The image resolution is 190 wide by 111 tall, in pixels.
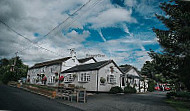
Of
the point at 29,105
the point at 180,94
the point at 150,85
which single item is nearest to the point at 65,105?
the point at 29,105

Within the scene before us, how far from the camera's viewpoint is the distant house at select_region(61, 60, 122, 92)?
22266 millimetres

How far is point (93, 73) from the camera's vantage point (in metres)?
22.8

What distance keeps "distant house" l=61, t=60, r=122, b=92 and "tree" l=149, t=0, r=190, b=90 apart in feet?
34.0

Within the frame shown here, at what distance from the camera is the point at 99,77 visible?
22.4 meters

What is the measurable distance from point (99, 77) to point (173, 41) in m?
12.1

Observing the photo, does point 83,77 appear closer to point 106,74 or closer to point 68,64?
point 106,74

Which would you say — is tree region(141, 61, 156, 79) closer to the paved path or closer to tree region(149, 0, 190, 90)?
tree region(149, 0, 190, 90)

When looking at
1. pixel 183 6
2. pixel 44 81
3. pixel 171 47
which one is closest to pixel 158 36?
pixel 171 47

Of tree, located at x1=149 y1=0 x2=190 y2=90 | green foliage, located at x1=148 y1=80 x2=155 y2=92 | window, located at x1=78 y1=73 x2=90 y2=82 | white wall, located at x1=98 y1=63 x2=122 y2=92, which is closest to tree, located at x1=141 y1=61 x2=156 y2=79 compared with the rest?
tree, located at x1=149 y1=0 x2=190 y2=90

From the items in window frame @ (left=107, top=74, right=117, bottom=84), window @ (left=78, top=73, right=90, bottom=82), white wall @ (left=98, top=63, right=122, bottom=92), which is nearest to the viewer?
white wall @ (left=98, top=63, right=122, bottom=92)

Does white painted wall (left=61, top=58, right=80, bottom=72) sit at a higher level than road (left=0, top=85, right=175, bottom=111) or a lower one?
higher

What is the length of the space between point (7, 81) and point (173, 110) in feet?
124

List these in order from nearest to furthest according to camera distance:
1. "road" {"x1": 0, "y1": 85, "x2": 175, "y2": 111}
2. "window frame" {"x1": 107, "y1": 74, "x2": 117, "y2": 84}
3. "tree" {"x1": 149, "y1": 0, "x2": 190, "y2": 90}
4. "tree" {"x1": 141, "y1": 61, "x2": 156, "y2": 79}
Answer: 1. "road" {"x1": 0, "y1": 85, "x2": 175, "y2": 111}
2. "tree" {"x1": 149, "y1": 0, "x2": 190, "y2": 90}
3. "tree" {"x1": 141, "y1": 61, "x2": 156, "y2": 79}
4. "window frame" {"x1": 107, "y1": 74, "x2": 117, "y2": 84}

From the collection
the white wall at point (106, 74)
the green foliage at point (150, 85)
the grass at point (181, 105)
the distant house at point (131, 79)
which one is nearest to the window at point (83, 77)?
the white wall at point (106, 74)
